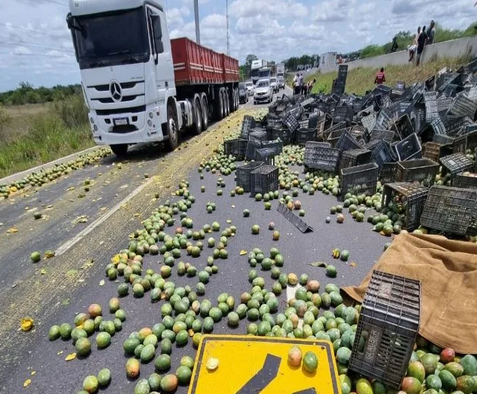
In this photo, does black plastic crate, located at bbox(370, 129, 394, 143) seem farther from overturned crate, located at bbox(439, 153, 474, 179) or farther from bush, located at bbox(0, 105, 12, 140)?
bush, located at bbox(0, 105, 12, 140)

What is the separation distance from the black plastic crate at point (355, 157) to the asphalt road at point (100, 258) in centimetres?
109

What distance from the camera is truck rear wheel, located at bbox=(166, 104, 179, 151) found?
11672 millimetres

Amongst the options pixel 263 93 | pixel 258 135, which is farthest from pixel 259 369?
pixel 263 93

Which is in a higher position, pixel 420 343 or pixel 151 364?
pixel 420 343

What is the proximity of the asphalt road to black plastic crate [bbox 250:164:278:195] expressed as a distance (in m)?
0.38

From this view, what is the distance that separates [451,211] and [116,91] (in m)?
9.62

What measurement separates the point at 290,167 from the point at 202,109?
29.7 feet

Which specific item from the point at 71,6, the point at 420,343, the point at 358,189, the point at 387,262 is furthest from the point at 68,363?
the point at 71,6

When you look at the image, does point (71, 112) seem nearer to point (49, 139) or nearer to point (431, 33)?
point (49, 139)

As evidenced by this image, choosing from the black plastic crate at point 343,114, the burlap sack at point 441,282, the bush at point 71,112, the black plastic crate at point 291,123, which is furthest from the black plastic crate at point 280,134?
the bush at point 71,112

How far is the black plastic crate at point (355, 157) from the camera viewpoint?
7164 millimetres

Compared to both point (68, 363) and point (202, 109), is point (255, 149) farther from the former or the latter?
point (202, 109)

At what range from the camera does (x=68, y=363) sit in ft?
10.0

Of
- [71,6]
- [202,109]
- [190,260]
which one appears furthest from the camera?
[202,109]
